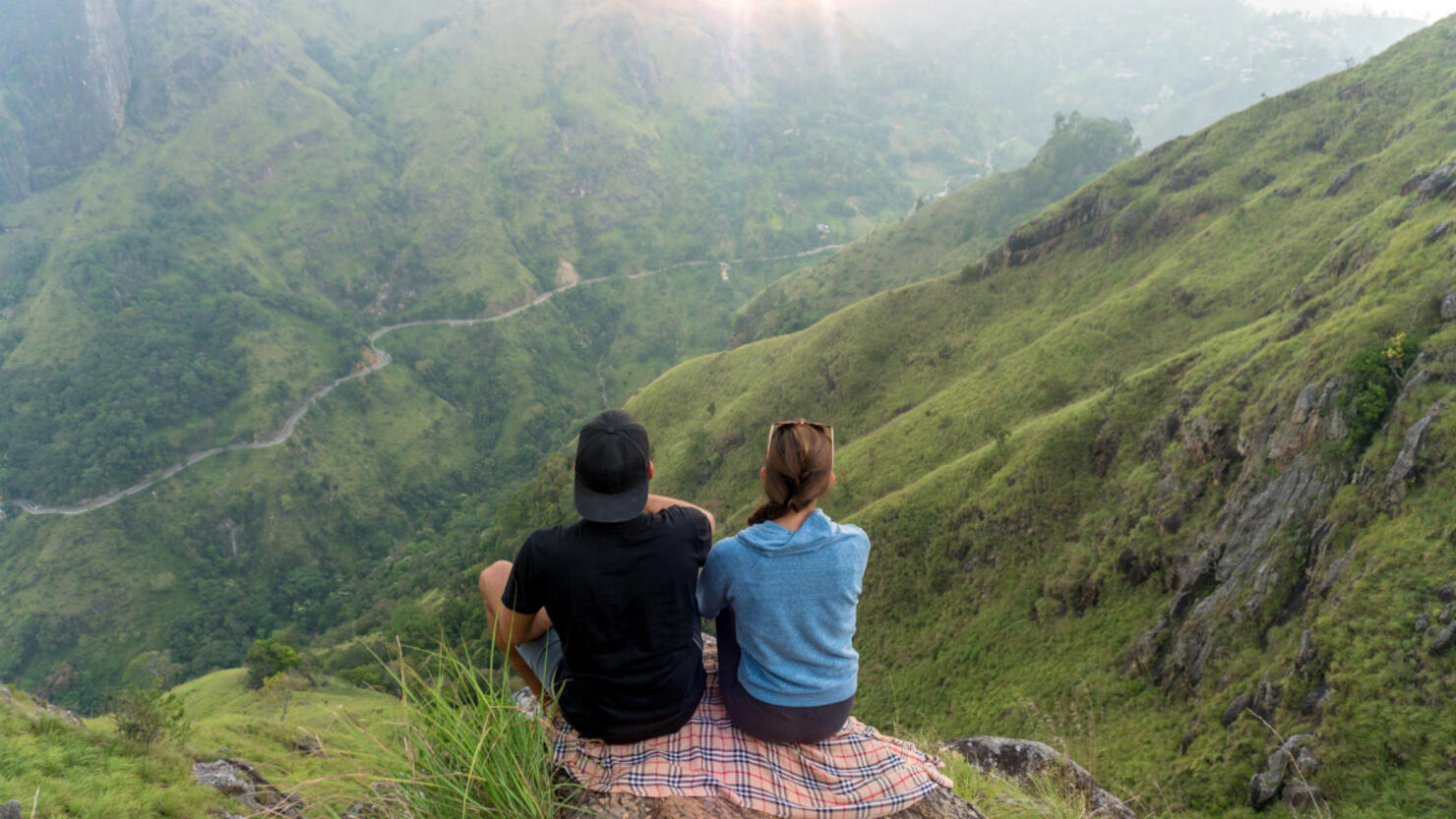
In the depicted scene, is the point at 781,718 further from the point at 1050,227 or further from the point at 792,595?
the point at 1050,227

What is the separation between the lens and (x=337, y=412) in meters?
127

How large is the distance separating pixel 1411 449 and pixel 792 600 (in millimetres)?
20431

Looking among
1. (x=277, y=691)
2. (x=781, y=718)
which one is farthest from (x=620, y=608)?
(x=277, y=691)

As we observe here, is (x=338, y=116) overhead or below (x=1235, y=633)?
overhead

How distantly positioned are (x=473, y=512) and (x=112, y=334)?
310 ft

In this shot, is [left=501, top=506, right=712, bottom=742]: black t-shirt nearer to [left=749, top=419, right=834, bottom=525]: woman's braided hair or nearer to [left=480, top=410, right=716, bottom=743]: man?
[left=480, top=410, right=716, bottom=743]: man

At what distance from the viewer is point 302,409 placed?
126 meters

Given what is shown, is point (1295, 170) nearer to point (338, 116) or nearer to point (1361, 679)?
point (1361, 679)

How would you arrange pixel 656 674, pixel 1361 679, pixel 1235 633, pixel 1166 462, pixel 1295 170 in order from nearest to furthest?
1. pixel 656 674
2. pixel 1361 679
3. pixel 1235 633
4. pixel 1166 462
5. pixel 1295 170

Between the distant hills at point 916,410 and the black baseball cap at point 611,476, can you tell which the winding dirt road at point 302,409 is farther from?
the black baseball cap at point 611,476

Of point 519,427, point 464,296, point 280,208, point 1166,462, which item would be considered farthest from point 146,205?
point 1166,462

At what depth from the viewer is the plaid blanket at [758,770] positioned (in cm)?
409

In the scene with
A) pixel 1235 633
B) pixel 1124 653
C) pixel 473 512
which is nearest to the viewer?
pixel 1235 633

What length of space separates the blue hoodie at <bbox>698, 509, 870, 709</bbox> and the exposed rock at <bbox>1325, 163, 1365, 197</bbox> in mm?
49685
